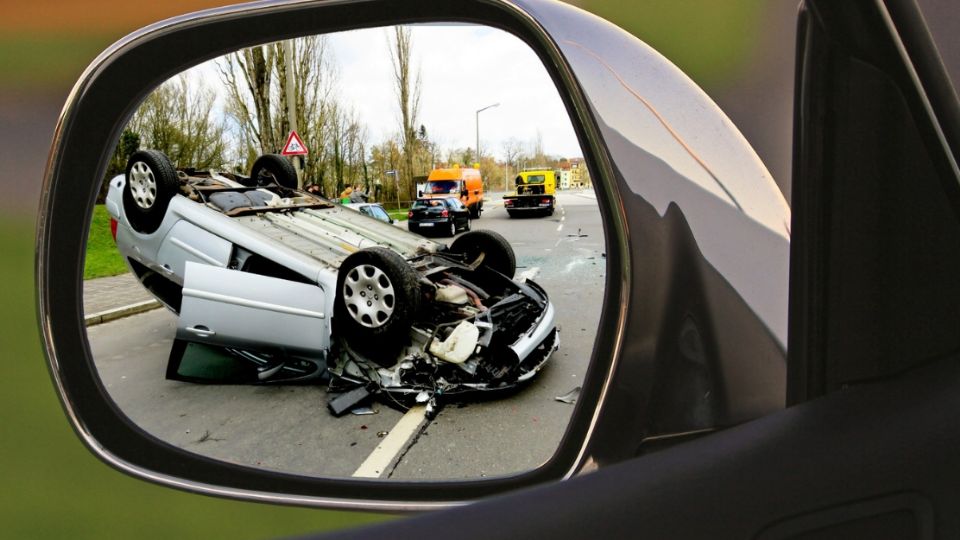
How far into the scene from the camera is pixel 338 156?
14.6 feet

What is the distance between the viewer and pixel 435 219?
12.9 metres

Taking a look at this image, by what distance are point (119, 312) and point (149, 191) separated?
165cm

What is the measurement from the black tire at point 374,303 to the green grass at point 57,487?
2960 mm

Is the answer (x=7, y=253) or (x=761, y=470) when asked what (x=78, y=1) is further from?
(x=761, y=470)

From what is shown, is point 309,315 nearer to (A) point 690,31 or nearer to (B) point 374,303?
(B) point 374,303

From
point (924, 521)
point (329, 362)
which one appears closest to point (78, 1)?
point (924, 521)

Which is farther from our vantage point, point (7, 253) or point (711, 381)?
point (7, 253)

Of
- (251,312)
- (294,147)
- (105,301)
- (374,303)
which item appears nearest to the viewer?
(105,301)

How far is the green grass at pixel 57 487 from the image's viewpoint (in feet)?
3.24

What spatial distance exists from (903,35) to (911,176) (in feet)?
0.60

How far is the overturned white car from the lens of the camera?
11.8 ft

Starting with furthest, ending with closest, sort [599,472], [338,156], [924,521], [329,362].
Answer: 1. [338,156]
2. [329,362]
3. [599,472]
4. [924,521]

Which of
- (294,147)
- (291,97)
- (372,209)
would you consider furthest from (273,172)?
(291,97)

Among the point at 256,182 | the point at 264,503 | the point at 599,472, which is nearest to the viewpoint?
the point at 599,472
